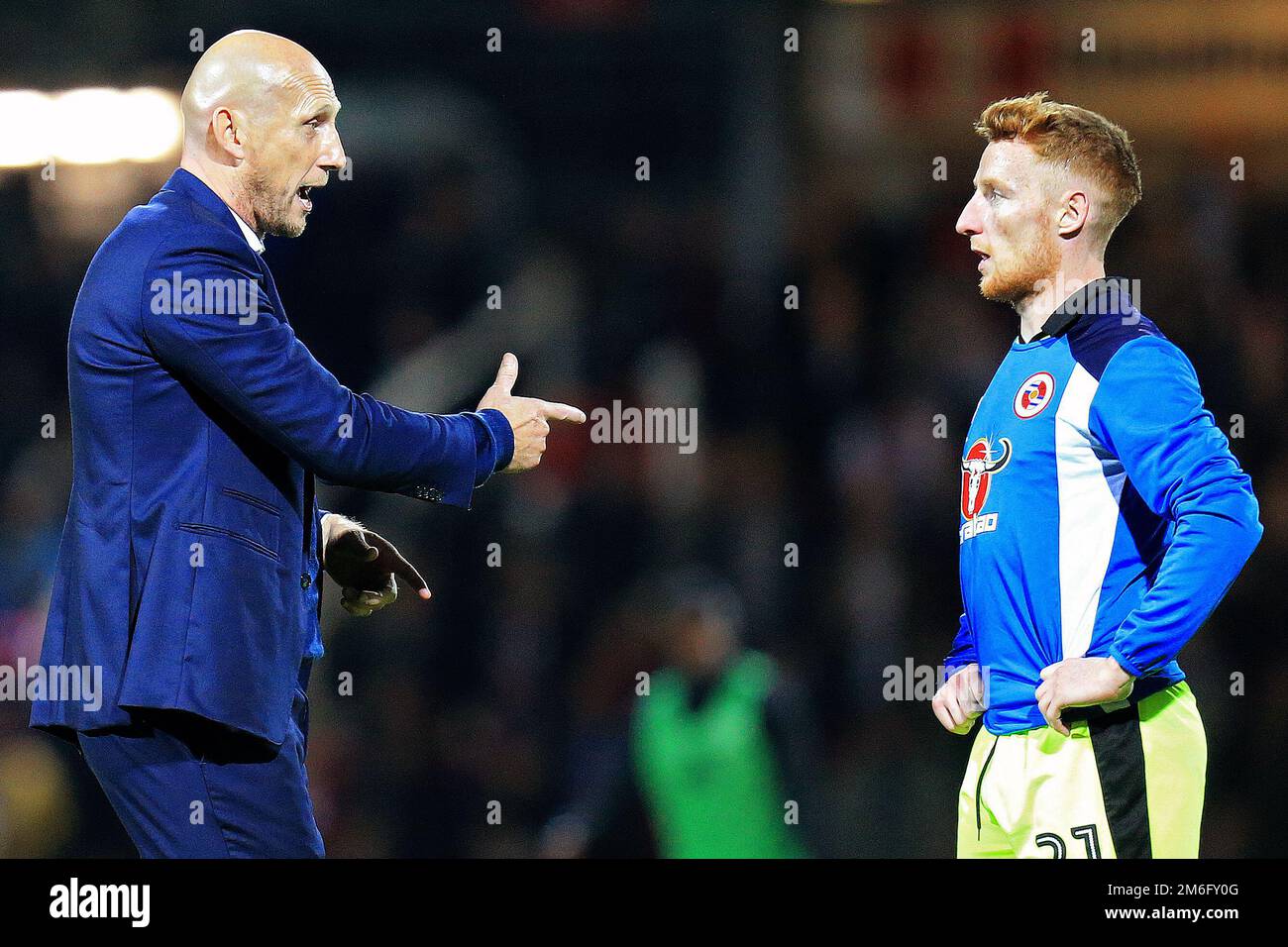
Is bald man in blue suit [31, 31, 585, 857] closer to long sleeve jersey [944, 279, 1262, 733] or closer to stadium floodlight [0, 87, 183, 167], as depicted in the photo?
long sleeve jersey [944, 279, 1262, 733]

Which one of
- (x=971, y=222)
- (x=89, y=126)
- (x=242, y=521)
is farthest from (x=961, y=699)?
(x=89, y=126)

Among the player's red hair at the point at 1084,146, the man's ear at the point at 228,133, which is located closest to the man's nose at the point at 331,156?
the man's ear at the point at 228,133

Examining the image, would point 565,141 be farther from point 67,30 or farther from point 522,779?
point 522,779

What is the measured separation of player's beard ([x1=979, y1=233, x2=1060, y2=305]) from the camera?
3.31 m

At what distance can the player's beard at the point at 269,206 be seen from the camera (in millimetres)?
3246

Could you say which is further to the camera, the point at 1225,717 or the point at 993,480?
the point at 1225,717

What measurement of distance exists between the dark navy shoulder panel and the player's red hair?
0.22m

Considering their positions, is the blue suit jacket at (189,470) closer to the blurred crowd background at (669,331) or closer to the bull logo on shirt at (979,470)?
the bull logo on shirt at (979,470)

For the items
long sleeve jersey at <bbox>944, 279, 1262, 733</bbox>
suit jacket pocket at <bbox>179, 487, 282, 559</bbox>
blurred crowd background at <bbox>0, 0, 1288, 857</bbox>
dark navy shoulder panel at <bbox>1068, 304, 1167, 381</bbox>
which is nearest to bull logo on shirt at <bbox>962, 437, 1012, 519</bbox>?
long sleeve jersey at <bbox>944, 279, 1262, 733</bbox>

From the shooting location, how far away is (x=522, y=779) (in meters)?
7.21

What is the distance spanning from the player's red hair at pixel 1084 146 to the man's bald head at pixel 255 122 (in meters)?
1.48

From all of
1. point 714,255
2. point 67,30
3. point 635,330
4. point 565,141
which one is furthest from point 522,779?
point 67,30

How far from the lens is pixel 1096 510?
3.12m

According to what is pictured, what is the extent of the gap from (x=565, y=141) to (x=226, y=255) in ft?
18.8
